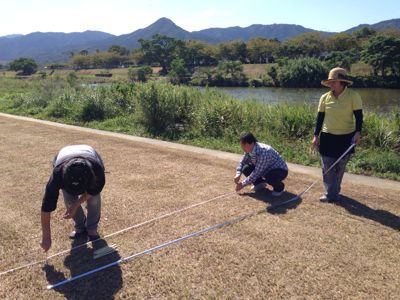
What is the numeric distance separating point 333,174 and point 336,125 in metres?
0.68

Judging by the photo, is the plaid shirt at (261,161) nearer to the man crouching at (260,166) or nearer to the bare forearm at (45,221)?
the man crouching at (260,166)

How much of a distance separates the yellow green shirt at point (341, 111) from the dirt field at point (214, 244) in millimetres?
1039

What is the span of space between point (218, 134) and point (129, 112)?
464 cm

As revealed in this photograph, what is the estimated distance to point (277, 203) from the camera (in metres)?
5.41

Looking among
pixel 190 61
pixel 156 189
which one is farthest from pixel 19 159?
pixel 190 61

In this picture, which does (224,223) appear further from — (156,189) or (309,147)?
(309,147)

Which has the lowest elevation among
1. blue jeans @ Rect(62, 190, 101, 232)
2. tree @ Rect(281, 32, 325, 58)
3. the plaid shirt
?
blue jeans @ Rect(62, 190, 101, 232)

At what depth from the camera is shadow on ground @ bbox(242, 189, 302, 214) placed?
5.20 m

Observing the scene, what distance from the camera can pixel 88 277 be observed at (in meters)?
3.71

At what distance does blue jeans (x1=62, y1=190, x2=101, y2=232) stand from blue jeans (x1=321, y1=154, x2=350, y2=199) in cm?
296

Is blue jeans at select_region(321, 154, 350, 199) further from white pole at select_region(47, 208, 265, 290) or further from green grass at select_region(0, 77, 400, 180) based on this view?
green grass at select_region(0, 77, 400, 180)

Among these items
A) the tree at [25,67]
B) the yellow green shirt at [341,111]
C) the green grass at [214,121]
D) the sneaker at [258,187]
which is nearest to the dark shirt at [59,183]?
the sneaker at [258,187]

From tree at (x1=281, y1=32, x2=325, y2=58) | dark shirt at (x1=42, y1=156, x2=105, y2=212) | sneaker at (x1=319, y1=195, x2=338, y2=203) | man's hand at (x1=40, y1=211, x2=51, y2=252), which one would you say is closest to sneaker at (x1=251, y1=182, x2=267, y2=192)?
sneaker at (x1=319, y1=195, x2=338, y2=203)

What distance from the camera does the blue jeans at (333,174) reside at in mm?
5207
